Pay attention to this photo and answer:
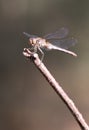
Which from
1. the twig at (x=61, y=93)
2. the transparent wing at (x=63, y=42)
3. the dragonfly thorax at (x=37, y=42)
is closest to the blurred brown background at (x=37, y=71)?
the transparent wing at (x=63, y=42)

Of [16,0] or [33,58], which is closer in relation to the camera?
[33,58]

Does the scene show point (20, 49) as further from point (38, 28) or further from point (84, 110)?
point (84, 110)

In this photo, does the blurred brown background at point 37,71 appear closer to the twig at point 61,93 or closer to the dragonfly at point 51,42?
the dragonfly at point 51,42

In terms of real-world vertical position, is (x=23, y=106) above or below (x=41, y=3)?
below

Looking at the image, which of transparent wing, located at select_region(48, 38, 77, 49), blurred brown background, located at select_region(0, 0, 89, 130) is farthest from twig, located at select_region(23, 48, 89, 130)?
blurred brown background, located at select_region(0, 0, 89, 130)

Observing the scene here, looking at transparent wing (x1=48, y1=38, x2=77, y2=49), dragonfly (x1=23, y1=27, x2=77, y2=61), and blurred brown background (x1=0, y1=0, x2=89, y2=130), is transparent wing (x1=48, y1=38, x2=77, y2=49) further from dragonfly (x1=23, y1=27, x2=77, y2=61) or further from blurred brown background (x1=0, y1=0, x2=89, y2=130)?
blurred brown background (x1=0, y1=0, x2=89, y2=130)

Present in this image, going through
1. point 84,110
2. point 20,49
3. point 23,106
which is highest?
point 20,49

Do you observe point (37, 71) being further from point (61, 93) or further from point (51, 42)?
point (61, 93)

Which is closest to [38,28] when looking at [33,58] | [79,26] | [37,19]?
[37,19]

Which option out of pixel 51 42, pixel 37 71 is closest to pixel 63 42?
pixel 51 42
